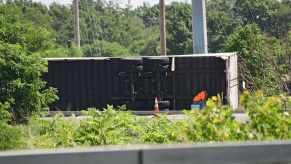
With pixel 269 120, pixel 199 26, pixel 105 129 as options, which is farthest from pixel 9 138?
pixel 199 26

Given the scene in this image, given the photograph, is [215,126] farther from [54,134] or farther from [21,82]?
[21,82]

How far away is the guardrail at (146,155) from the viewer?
17.5 feet

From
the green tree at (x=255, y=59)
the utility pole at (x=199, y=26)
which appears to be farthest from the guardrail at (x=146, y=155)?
the utility pole at (x=199, y=26)

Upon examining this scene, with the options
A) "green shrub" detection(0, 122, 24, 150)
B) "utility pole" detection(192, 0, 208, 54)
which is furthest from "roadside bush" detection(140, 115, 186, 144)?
"utility pole" detection(192, 0, 208, 54)

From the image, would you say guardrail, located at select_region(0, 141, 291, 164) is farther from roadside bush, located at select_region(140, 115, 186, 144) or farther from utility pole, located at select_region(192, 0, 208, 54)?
utility pole, located at select_region(192, 0, 208, 54)

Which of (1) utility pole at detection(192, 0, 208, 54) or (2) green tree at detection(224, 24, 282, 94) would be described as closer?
(2) green tree at detection(224, 24, 282, 94)

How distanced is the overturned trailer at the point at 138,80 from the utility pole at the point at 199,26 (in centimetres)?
524

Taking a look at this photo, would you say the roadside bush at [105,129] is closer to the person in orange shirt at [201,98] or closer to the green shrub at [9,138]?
the green shrub at [9,138]

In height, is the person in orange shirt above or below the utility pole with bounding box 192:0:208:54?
below

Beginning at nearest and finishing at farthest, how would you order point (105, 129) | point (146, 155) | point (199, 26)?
point (146, 155), point (105, 129), point (199, 26)

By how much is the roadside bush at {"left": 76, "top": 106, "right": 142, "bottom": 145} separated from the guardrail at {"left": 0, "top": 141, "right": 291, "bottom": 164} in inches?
117

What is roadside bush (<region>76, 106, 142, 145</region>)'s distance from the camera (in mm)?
8648

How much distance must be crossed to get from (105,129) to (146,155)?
3549mm

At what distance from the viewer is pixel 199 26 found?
34156 millimetres
